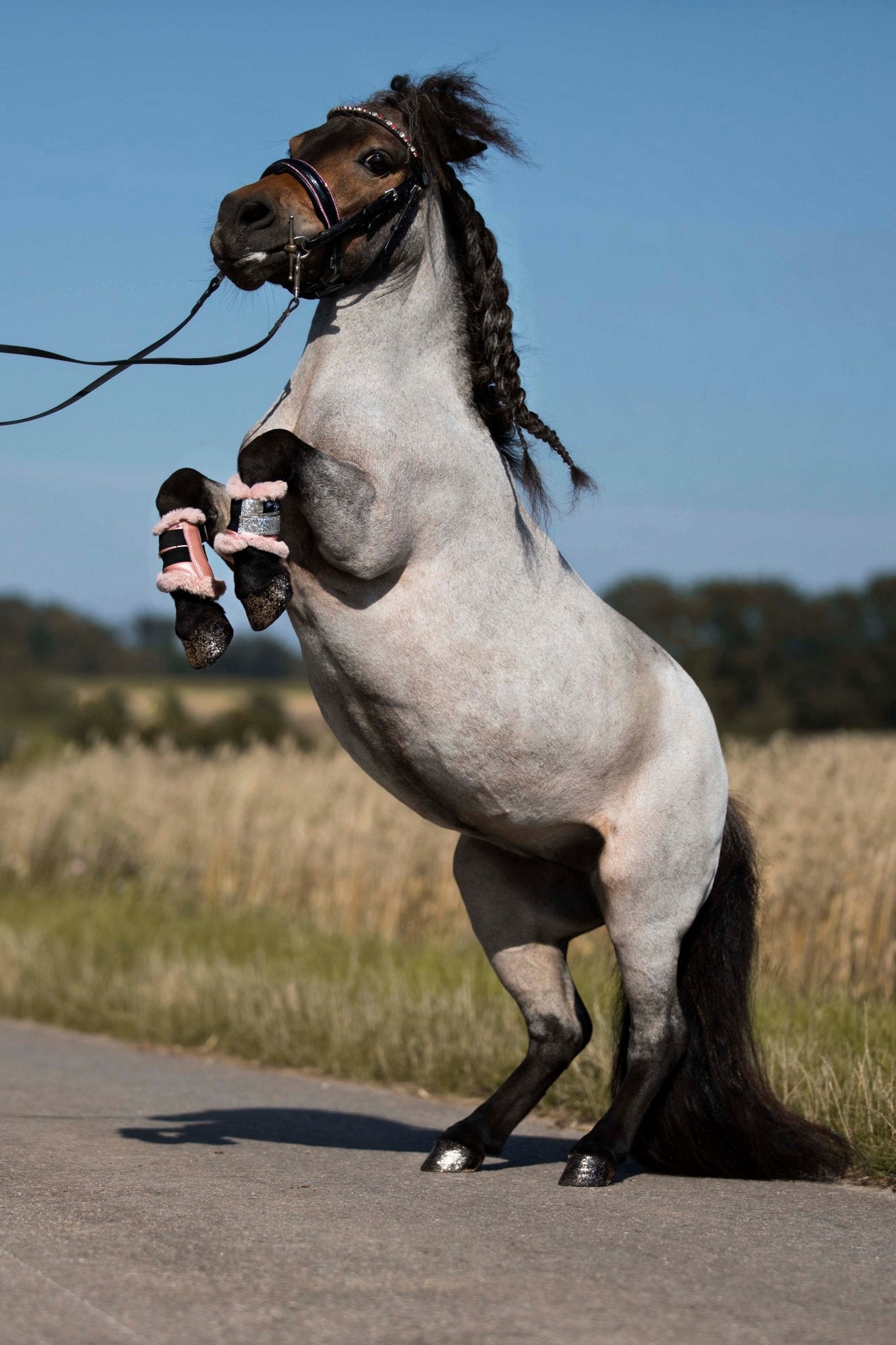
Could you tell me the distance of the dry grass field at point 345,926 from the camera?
7277mm

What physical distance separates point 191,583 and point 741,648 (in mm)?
54846

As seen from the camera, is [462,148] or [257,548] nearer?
[257,548]

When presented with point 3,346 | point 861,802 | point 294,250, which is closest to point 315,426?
point 294,250

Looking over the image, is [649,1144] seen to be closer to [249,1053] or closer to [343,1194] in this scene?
[343,1194]

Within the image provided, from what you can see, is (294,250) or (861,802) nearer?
(294,250)

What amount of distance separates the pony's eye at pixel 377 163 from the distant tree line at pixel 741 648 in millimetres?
42144

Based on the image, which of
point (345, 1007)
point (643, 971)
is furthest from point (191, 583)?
point (345, 1007)

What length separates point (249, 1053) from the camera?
28.0ft

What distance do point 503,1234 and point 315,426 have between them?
7.49ft

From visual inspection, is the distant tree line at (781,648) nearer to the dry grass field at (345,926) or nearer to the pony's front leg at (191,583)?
the dry grass field at (345,926)

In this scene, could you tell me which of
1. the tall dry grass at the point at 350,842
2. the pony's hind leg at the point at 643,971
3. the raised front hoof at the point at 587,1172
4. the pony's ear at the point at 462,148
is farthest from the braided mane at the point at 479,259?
the tall dry grass at the point at 350,842

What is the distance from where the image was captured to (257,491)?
4133 millimetres

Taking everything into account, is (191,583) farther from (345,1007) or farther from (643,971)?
(345,1007)

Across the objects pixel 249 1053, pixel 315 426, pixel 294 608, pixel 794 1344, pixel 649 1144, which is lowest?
pixel 249 1053
